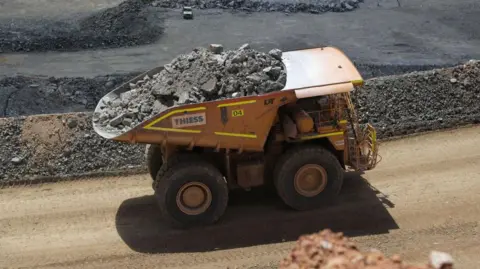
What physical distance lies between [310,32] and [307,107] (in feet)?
36.4

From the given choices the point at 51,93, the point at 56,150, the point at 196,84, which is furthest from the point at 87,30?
the point at 196,84

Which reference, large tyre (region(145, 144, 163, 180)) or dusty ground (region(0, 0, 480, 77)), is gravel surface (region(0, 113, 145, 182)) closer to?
large tyre (region(145, 144, 163, 180))

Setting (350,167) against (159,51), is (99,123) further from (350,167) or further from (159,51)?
(159,51)

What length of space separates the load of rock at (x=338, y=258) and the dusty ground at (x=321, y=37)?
13.6 meters

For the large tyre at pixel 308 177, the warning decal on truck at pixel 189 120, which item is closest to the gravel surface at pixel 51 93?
the warning decal on truck at pixel 189 120

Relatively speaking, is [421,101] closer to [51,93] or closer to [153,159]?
[153,159]

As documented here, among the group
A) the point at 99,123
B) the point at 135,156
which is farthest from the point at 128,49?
the point at 99,123

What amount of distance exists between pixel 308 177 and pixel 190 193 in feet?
6.94

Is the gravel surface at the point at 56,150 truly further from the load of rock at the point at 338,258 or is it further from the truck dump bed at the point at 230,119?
the load of rock at the point at 338,258

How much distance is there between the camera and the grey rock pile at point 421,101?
14.7m

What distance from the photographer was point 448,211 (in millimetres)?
11703

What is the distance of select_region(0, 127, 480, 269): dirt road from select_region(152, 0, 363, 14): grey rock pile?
1202 centimetres

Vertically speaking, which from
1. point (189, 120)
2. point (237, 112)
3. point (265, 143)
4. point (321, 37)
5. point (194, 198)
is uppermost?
point (321, 37)

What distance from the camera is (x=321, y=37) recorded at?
21.6 meters
